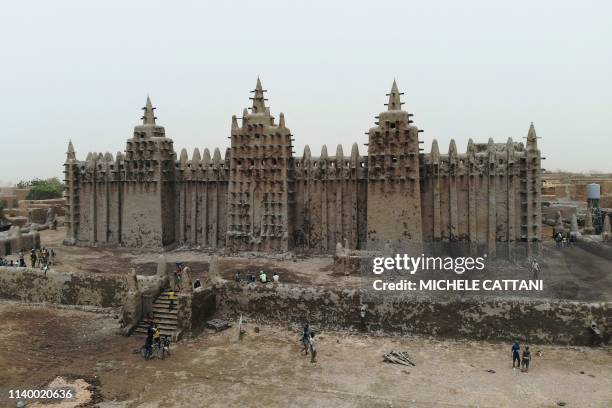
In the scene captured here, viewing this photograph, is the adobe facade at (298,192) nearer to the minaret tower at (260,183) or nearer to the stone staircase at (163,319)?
the minaret tower at (260,183)

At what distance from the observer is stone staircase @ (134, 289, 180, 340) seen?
85.3 ft

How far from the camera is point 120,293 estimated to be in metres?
29.2

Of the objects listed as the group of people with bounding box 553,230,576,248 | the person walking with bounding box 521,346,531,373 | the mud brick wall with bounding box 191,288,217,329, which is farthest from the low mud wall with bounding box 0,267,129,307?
the group of people with bounding box 553,230,576,248

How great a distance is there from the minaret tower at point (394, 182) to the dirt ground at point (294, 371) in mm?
11911

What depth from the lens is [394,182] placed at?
36.1m

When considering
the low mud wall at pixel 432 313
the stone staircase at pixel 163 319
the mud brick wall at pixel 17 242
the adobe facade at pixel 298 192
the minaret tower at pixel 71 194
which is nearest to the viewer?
the low mud wall at pixel 432 313

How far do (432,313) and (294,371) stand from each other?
24.7 feet

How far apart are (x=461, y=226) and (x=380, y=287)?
11.8m

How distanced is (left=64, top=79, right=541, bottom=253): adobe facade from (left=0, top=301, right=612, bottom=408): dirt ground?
12955mm

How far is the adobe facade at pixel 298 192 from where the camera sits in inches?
1389

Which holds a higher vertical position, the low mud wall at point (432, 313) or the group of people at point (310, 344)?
the low mud wall at point (432, 313)

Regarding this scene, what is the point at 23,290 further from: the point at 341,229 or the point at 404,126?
the point at 404,126

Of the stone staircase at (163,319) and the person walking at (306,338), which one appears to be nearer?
the person walking at (306,338)

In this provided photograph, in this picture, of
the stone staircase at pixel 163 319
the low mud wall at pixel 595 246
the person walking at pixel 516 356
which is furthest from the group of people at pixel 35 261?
Result: the low mud wall at pixel 595 246
